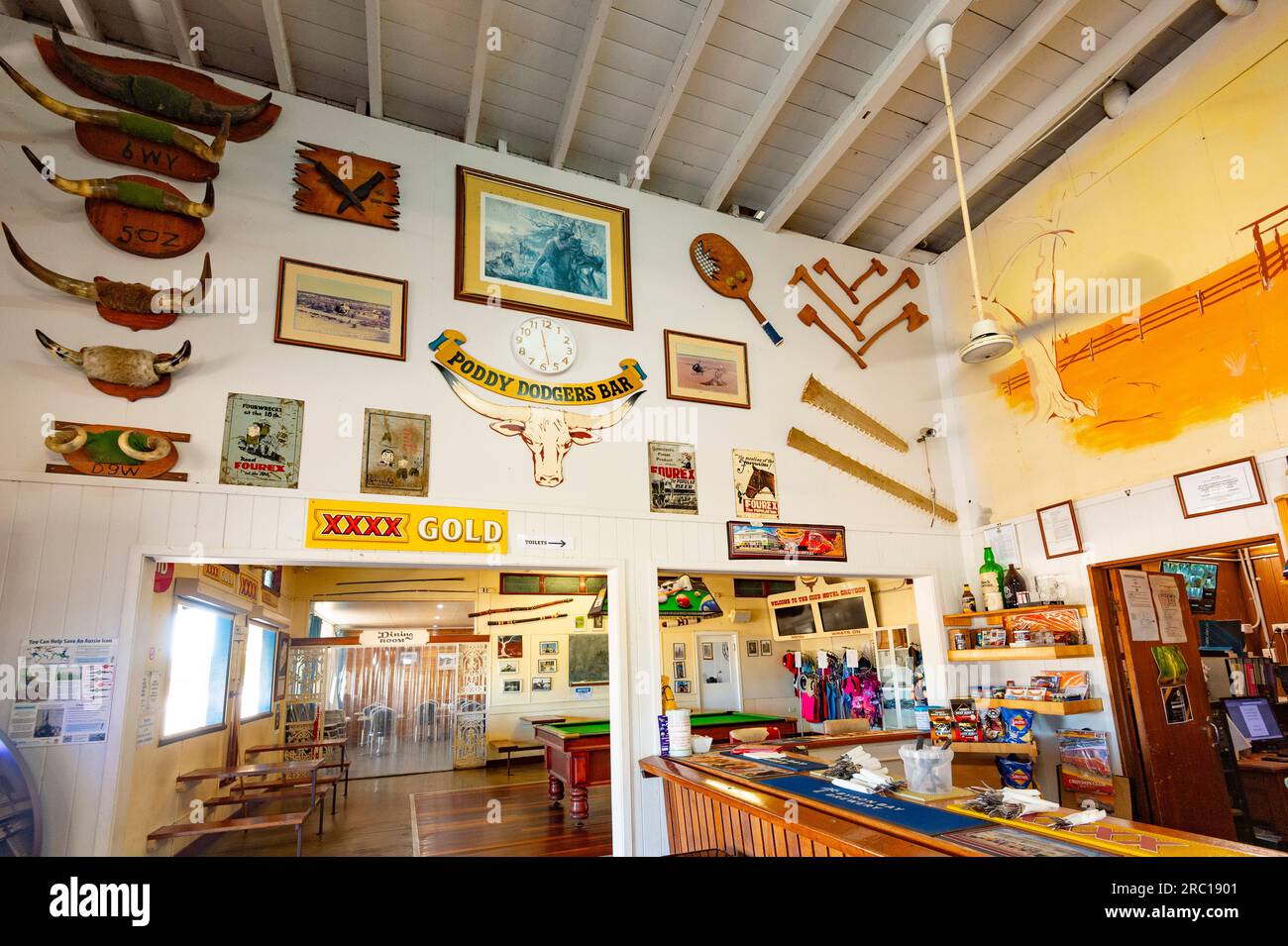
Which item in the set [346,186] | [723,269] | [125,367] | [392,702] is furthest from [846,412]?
[392,702]

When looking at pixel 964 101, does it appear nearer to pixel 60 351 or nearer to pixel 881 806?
pixel 881 806

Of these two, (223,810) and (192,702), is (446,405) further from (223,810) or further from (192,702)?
(223,810)

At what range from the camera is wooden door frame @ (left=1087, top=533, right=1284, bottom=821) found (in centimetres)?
477

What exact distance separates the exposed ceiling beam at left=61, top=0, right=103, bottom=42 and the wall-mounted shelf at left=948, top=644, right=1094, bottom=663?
271 inches

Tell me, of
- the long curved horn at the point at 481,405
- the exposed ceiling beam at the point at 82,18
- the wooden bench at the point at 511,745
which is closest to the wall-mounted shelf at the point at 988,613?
the long curved horn at the point at 481,405

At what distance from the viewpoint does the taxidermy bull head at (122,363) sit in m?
3.95

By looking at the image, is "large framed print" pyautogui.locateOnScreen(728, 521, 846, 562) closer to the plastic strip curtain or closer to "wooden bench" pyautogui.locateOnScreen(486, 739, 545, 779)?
"wooden bench" pyautogui.locateOnScreen(486, 739, 545, 779)

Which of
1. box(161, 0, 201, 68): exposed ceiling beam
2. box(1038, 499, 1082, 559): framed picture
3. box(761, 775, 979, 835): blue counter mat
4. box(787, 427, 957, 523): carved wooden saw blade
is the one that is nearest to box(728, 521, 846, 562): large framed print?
box(787, 427, 957, 523): carved wooden saw blade

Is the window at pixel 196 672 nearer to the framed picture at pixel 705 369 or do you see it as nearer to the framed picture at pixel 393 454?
the framed picture at pixel 393 454

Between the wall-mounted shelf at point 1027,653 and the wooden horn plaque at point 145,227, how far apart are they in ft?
18.8

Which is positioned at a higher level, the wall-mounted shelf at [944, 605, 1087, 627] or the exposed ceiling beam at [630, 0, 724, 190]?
the exposed ceiling beam at [630, 0, 724, 190]

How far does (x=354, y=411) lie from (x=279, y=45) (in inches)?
87.8
